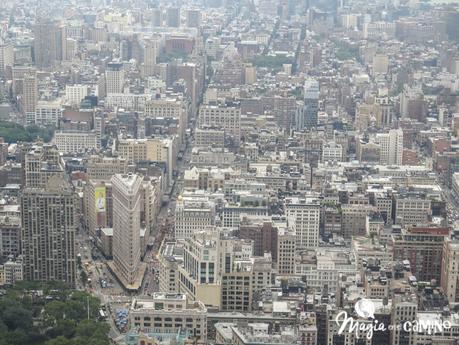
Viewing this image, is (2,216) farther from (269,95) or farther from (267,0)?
(267,0)

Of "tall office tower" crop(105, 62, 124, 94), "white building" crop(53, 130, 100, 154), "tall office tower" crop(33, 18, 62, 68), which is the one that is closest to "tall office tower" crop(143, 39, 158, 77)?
"tall office tower" crop(105, 62, 124, 94)

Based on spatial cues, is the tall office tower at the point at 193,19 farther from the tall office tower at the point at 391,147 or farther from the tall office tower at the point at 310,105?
the tall office tower at the point at 391,147

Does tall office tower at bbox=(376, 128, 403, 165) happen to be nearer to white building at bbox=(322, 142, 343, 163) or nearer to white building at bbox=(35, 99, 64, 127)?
white building at bbox=(322, 142, 343, 163)

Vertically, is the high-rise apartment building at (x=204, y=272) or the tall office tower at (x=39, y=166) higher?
the tall office tower at (x=39, y=166)

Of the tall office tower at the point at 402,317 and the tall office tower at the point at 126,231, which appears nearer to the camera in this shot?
the tall office tower at the point at 402,317

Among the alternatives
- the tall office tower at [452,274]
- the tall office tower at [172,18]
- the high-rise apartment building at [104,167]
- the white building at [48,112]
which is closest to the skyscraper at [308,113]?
the white building at [48,112]

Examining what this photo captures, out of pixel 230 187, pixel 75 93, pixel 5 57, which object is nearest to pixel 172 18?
pixel 5 57

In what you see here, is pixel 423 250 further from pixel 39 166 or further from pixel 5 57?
pixel 5 57
